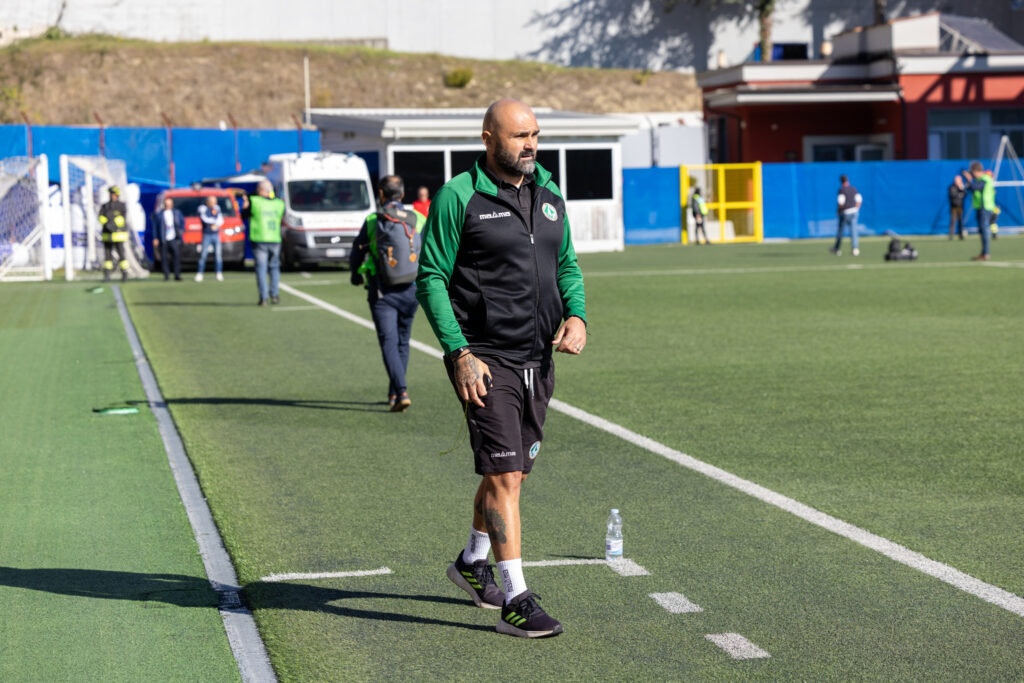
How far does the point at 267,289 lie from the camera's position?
2253 cm

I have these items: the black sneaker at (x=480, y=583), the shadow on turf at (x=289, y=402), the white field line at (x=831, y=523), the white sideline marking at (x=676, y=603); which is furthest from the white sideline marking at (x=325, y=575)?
the shadow on turf at (x=289, y=402)

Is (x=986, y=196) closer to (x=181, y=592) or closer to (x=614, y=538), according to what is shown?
(x=614, y=538)

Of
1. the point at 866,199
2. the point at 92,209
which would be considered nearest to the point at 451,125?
the point at 92,209

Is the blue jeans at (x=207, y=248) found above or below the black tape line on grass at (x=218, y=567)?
above

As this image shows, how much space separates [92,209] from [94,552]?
25341mm

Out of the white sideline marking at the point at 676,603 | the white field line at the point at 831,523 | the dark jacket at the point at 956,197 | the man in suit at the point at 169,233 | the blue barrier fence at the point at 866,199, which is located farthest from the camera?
the blue barrier fence at the point at 866,199

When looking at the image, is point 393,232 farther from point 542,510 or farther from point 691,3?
point 691,3

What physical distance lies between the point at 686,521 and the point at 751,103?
42635mm

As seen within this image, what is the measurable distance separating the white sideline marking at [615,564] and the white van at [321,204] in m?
24.8

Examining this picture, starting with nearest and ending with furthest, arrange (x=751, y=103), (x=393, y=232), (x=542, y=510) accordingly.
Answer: (x=542, y=510)
(x=393, y=232)
(x=751, y=103)

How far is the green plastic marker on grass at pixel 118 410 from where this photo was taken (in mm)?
11195

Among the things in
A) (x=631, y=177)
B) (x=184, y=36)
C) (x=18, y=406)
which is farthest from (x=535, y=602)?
(x=184, y=36)

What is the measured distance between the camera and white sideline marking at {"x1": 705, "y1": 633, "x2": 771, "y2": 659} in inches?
199

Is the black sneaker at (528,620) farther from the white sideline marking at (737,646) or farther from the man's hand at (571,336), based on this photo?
the man's hand at (571,336)
